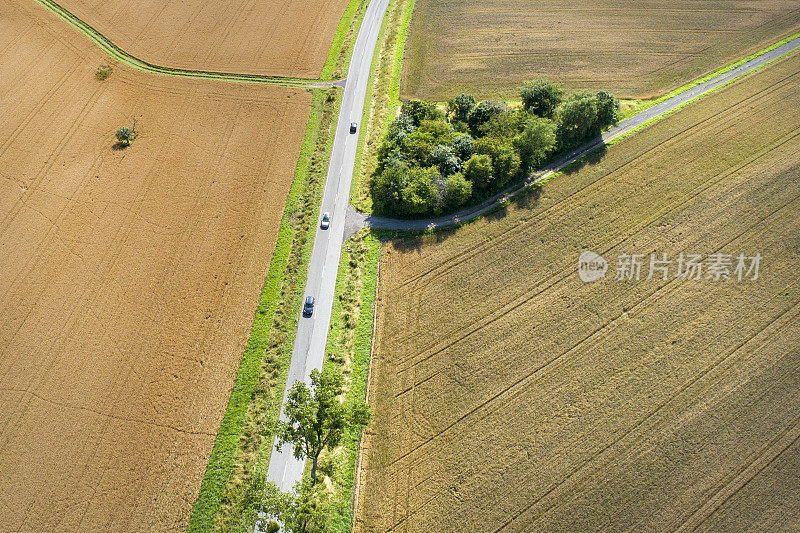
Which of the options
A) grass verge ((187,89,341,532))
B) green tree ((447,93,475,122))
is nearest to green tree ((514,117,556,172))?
green tree ((447,93,475,122))

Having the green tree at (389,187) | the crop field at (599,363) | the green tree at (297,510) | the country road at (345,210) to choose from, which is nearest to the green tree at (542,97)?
the country road at (345,210)

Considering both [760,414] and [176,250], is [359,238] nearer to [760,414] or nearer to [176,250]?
[176,250]

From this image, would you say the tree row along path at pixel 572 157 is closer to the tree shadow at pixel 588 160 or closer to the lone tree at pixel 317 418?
the tree shadow at pixel 588 160

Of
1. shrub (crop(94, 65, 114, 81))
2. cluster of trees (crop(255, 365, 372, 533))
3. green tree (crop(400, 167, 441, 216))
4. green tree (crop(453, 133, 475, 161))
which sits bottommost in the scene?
cluster of trees (crop(255, 365, 372, 533))

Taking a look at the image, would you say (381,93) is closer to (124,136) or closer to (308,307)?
(124,136)

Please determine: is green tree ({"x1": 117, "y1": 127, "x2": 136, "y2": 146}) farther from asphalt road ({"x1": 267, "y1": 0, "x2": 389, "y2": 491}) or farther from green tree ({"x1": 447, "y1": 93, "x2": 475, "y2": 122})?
green tree ({"x1": 447, "y1": 93, "x2": 475, "y2": 122})

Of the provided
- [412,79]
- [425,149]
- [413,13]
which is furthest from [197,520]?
[413,13]

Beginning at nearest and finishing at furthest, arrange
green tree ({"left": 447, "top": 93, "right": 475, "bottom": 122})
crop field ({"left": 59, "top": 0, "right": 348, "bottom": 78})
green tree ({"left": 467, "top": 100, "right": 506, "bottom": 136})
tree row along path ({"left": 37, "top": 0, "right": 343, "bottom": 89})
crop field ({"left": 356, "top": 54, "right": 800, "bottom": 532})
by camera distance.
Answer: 1. crop field ({"left": 356, "top": 54, "right": 800, "bottom": 532})
2. green tree ({"left": 467, "top": 100, "right": 506, "bottom": 136})
3. green tree ({"left": 447, "top": 93, "right": 475, "bottom": 122})
4. tree row along path ({"left": 37, "top": 0, "right": 343, "bottom": 89})
5. crop field ({"left": 59, "top": 0, "right": 348, "bottom": 78})
